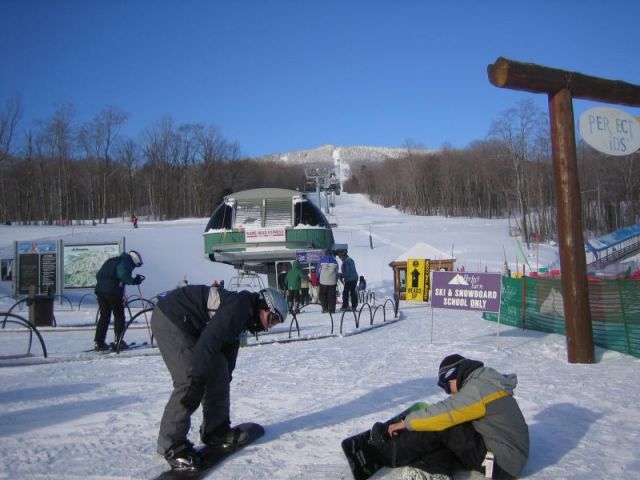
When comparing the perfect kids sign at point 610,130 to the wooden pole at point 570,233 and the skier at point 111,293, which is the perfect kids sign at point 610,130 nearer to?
the wooden pole at point 570,233

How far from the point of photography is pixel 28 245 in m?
20.2

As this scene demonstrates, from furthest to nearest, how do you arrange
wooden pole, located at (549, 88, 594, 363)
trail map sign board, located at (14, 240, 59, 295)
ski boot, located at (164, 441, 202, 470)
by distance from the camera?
trail map sign board, located at (14, 240, 59, 295) < wooden pole, located at (549, 88, 594, 363) < ski boot, located at (164, 441, 202, 470)

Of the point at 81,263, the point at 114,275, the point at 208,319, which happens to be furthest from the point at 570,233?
the point at 81,263

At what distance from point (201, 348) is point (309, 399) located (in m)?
2.53

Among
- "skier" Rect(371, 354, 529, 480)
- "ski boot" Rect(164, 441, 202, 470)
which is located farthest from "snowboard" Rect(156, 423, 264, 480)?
"skier" Rect(371, 354, 529, 480)

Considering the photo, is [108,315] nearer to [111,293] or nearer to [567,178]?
[111,293]

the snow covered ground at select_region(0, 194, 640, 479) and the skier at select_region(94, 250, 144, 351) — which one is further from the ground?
the skier at select_region(94, 250, 144, 351)

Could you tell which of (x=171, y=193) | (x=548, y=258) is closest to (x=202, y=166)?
(x=171, y=193)

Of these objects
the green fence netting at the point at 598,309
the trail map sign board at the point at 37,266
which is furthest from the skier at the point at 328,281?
the trail map sign board at the point at 37,266

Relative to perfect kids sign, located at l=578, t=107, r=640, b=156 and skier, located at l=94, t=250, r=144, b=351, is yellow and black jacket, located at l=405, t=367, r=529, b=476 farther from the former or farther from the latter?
skier, located at l=94, t=250, r=144, b=351

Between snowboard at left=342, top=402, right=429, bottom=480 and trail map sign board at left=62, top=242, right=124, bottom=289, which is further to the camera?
trail map sign board at left=62, top=242, right=124, bottom=289

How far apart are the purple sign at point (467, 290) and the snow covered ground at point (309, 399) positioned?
69 centimetres

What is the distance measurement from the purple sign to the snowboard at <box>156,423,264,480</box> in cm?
599

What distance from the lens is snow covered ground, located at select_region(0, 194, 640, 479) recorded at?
402 centimetres
